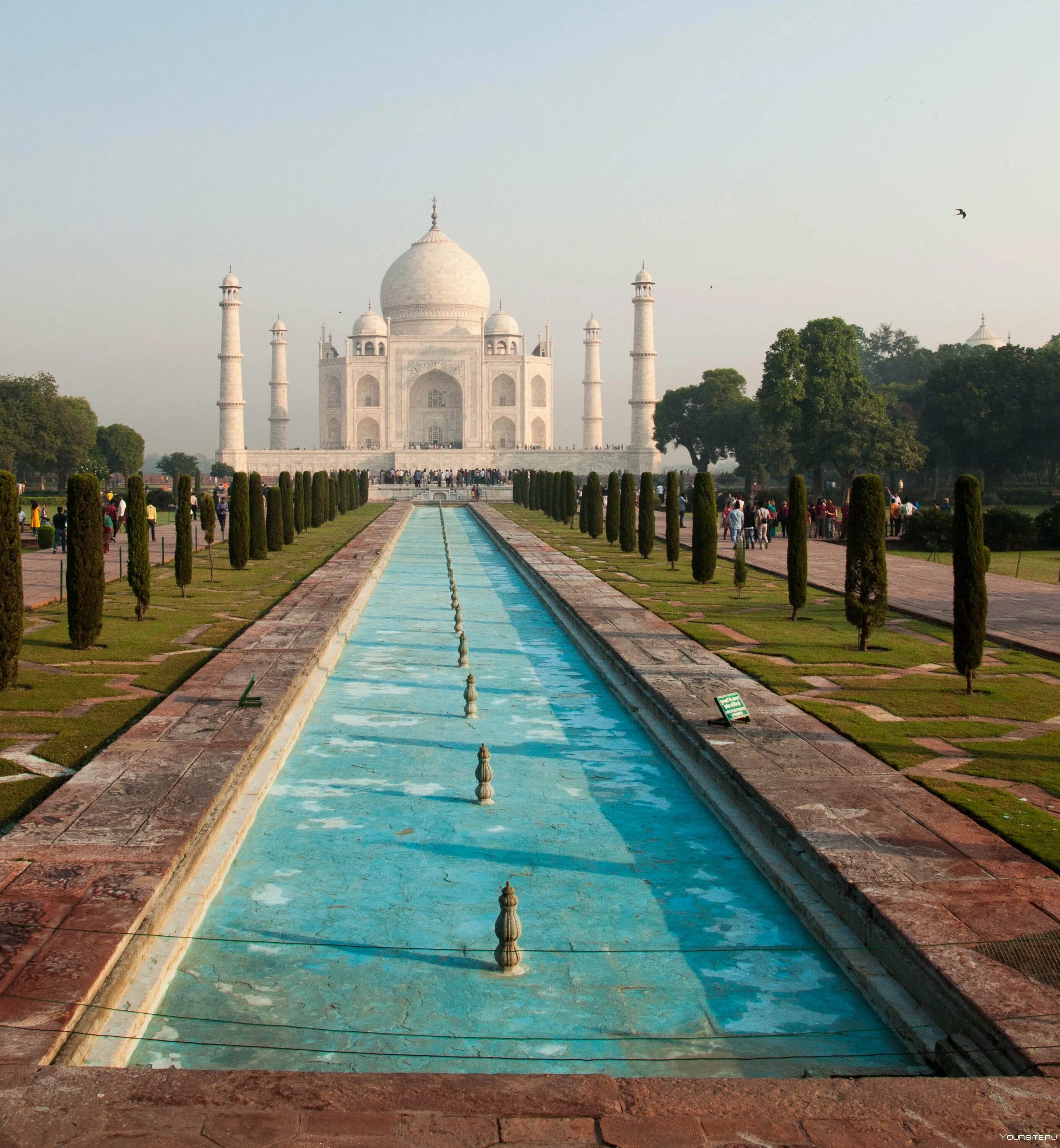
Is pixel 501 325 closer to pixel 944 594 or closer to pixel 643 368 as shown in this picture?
pixel 643 368

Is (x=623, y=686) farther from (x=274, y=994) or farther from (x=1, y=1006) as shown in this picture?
(x=1, y=1006)

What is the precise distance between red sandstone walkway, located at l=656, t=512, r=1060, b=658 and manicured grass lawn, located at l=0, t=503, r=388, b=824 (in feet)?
19.1

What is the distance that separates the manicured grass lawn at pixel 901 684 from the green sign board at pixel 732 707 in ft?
1.91

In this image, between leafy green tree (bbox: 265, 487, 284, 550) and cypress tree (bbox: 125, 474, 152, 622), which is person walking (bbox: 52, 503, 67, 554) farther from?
cypress tree (bbox: 125, 474, 152, 622)

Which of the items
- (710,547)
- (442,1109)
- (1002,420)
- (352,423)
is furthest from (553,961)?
(352,423)

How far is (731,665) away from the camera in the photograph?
8398 mm

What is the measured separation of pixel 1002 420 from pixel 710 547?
23265 millimetres

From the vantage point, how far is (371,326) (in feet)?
187

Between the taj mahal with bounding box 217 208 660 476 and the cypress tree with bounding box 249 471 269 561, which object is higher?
the taj mahal with bounding box 217 208 660 476

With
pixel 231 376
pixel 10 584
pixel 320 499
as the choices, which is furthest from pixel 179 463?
pixel 10 584

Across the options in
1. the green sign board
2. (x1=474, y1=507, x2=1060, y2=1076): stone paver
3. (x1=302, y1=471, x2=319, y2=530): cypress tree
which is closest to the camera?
(x1=474, y1=507, x2=1060, y2=1076): stone paver

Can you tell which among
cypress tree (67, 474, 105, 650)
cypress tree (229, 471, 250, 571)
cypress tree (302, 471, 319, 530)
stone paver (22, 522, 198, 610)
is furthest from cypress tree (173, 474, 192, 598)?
cypress tree (302, 471, 319, 530)

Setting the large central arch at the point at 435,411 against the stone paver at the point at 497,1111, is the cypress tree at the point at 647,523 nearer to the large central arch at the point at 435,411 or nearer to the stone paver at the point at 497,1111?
the stone paver at the point at 497,1111

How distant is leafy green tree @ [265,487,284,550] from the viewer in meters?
18.5
